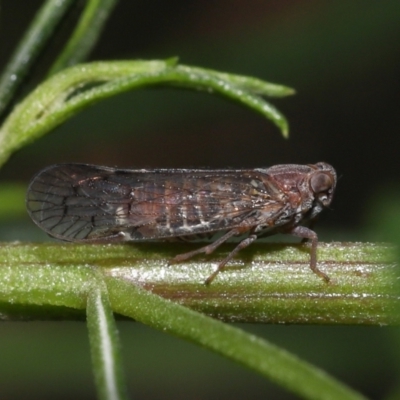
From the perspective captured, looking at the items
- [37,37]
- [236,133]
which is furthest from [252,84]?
[236,133]

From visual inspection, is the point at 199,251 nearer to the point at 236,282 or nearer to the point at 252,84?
the point at 236,282

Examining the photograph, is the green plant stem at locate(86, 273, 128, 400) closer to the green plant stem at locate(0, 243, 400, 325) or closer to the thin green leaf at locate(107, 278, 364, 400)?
the thin green leaf at locate(107, 278, 364, 400)

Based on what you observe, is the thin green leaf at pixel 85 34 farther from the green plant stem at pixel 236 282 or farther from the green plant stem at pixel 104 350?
the green plant stem at pixel 104 350

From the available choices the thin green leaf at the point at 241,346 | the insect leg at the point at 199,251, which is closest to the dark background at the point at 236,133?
the thin green leaf at the point at 241,346

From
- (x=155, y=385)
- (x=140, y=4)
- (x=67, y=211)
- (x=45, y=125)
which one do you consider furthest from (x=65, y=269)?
(x=140, y=4)

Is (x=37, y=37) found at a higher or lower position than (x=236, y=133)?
lower

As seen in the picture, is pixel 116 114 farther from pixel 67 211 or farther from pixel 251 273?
pixel 251 273
